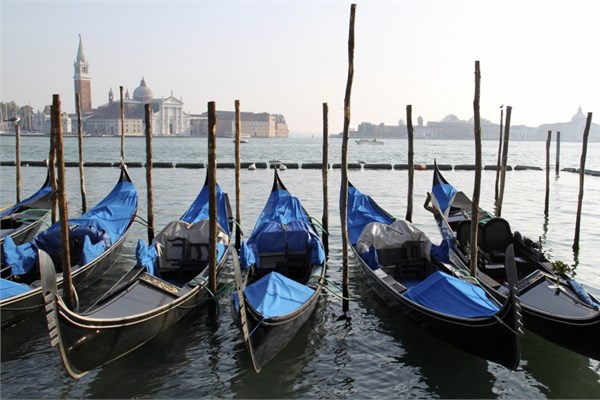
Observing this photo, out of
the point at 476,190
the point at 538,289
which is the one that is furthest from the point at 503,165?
the point at 538,289

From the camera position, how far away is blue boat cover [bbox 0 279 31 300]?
5600 millimetres

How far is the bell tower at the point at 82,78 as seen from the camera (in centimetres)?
11112

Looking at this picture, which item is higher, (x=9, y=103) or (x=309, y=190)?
(x=9, y=103)

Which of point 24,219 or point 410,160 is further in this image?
point 410,160

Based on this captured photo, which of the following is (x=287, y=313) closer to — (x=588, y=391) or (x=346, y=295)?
(x=346, y=295)

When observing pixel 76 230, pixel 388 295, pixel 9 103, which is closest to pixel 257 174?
pixel 76 230

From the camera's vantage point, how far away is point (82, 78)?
111188 mm

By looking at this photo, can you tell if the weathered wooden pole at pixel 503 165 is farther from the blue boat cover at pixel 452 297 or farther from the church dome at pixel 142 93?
the church dome at pixel 142 93

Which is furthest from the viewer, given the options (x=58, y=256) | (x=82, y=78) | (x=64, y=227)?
(x=82, y=78)

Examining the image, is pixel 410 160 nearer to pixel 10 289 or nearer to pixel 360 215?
pixel 360 215

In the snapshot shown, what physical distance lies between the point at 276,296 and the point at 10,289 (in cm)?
273

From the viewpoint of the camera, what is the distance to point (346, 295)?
6531 mm

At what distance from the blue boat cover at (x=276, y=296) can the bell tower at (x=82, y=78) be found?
4511 inches

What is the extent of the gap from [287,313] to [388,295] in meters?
1.53
